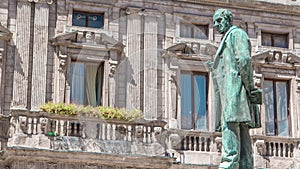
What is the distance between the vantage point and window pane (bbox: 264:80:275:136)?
2281cm

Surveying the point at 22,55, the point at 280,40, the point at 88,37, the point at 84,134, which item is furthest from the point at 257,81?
the point at 22,55

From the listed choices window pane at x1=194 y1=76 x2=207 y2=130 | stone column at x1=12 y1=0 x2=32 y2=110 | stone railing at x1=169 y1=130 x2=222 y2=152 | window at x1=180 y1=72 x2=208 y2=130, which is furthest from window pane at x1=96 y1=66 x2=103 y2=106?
window pane at x1=194 y1=76 x2=207 y2=130

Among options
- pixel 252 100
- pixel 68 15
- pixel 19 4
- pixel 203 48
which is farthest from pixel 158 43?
pixel 252 100

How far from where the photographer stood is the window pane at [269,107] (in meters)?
22.8

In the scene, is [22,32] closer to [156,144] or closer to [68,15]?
[68,15]

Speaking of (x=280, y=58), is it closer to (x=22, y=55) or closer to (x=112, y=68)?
(x=112, y=68)

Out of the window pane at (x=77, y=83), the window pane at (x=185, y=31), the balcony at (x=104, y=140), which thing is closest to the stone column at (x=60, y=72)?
the window pane at (x=77, y=83)

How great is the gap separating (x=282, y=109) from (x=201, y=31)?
358 cm

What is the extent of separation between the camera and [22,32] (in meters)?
21.0

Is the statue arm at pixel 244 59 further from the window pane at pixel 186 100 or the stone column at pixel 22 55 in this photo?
the window pane at pixel 186 100

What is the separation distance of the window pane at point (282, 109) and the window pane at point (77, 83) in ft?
20.7

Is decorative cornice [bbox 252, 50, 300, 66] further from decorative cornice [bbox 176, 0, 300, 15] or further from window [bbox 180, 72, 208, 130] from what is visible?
window [bbox 180, 72, 208, 130]

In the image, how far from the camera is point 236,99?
28.8ft

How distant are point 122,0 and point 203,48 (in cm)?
288
